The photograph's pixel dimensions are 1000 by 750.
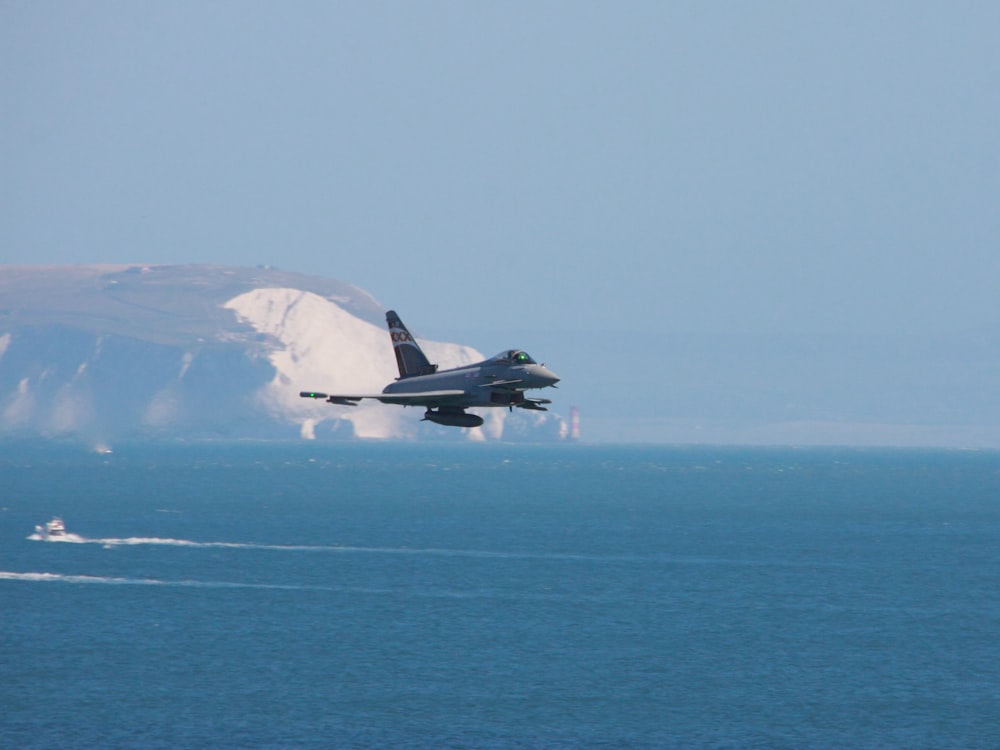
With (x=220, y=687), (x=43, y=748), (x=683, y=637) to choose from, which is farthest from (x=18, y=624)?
(x=683, y=637)

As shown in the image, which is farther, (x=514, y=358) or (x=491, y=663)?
(x=491, y=663)

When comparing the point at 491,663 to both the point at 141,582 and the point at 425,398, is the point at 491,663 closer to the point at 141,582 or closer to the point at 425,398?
the point at 141,582

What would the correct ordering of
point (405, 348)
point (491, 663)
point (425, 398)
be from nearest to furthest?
point (425, 398) → point (405, 348) → point (491, 663)

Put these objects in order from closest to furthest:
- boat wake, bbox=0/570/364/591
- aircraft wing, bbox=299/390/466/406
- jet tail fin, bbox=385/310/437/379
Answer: aircraft wing, bbox=299/390/466/406
jet tail fin, bbox=385/310/437/379
boat wake, bbox=0/570/364/591

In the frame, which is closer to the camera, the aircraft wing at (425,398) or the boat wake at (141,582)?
the aircraft wing at (425,398)

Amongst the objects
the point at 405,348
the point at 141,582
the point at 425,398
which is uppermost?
the point at 405,348

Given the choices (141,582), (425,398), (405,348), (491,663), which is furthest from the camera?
(141,582)

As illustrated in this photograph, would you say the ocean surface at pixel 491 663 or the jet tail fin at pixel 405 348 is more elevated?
the jet tail fin at pixel 405 348

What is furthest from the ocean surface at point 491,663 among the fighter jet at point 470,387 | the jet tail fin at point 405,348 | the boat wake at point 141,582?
the fighter jet at point 470,387

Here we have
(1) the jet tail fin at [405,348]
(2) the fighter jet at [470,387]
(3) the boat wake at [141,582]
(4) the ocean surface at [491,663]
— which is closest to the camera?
(2) the fighter jet at [470,387]

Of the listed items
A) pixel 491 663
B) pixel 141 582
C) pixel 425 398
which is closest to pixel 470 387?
pixel 425 398

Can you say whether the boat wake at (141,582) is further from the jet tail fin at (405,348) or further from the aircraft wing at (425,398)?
the aircraft wing at (425,398)

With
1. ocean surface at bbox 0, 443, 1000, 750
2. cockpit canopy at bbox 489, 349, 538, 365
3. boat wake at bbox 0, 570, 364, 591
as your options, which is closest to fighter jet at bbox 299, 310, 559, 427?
cockpit canopy at bbox 489, 349, 538, 365

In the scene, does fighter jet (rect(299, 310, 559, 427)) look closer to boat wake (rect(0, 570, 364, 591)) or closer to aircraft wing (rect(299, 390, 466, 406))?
aircraft wing (rect(299, 390, 466, 406))
